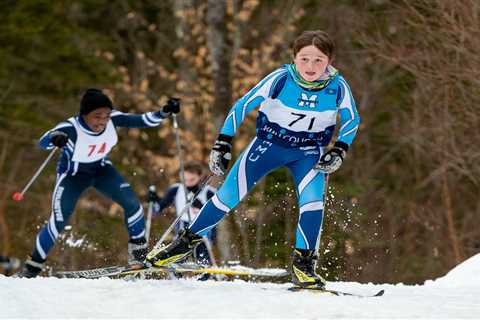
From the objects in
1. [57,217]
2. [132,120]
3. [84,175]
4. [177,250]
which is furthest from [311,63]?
[57,217]

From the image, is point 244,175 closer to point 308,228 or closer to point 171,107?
point 308,228

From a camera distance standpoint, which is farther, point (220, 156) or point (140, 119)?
point (140, 119)

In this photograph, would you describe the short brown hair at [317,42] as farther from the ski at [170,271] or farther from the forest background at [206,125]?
the forest background at [206,125]

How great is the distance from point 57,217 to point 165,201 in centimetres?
229

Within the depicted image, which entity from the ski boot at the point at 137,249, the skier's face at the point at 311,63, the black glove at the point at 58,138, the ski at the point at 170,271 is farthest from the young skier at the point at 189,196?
the skier's face at the point at 311,63

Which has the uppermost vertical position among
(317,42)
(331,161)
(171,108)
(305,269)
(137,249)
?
(317,42)

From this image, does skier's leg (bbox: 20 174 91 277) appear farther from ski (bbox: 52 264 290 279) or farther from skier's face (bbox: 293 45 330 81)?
skier's face (bbox: 293 45 330 81)

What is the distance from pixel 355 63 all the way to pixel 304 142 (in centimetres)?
1227

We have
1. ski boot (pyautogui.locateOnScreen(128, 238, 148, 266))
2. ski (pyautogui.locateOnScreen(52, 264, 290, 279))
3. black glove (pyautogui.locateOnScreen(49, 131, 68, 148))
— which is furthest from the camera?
ski boot (pyautogui.locateOnScreen(128, 238, 148, 266))

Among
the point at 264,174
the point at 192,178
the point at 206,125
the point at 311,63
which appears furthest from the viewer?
the point at 206,125

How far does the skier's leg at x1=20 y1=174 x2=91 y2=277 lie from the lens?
8.10 metres

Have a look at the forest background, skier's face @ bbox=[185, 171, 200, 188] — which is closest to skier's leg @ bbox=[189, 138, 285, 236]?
skier's face @ bbox=[185, 171, 200, 188]

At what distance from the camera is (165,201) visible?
10.3 m

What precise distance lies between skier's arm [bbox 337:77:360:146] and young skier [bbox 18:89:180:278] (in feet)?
6.66
